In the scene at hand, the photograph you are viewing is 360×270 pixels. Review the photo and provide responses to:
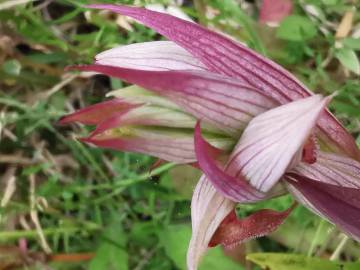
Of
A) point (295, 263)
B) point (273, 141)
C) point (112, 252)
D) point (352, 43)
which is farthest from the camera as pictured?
point (112, 252)

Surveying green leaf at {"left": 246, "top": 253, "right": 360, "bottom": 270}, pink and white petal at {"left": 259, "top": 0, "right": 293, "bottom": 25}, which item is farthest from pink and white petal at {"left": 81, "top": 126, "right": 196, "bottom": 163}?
pink and white petal at {"left": 259, "top": 0, "right": 293, "bottom": 25}

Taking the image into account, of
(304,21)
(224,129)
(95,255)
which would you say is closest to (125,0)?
(304,21)

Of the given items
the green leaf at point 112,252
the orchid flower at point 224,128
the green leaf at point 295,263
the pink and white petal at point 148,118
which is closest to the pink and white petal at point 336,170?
the orchid flower at point 224,128

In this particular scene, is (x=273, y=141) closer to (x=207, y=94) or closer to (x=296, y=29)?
(x=207, y=94)

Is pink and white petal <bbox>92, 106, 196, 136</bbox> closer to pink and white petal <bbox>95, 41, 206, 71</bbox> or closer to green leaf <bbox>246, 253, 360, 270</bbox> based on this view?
pink and white petal <bbox>95, 41, 206, 71</bbox>

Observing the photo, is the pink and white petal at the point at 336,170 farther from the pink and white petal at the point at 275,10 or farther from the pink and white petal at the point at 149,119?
the pink and white petal at the point at 275,10

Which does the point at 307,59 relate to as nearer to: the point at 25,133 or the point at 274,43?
the point at 274,43

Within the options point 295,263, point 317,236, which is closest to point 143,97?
point 295,263
